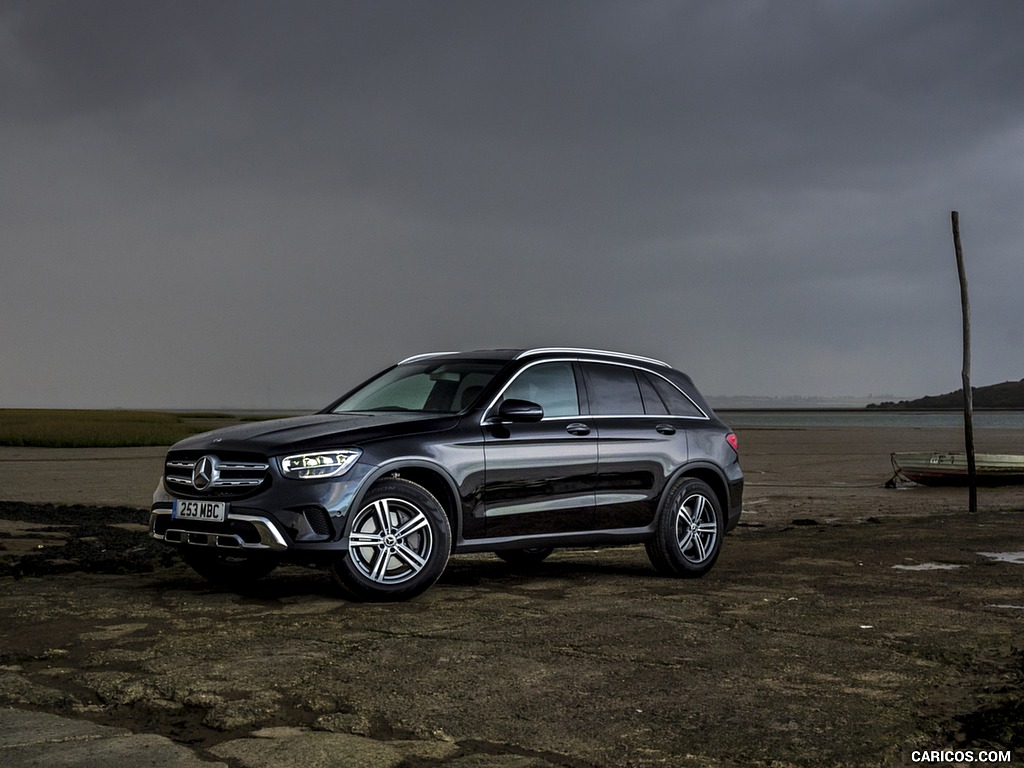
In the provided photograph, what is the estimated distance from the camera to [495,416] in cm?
848

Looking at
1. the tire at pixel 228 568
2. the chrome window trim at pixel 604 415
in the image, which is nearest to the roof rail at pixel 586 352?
the chrome window trim at pixel 604 415

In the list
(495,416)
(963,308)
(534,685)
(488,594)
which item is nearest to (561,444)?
(495,416)

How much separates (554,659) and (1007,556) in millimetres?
6533

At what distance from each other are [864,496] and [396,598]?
582 inches

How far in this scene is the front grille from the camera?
7.66 m

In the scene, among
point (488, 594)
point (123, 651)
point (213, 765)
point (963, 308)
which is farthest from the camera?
point (963, 308)

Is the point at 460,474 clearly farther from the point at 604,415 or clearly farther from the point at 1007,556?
the point at 1007,556

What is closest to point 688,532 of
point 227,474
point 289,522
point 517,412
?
point 517,412

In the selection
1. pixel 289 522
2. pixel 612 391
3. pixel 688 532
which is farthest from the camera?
pixel 688 532

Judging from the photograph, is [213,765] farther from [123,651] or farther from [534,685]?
[123,651]

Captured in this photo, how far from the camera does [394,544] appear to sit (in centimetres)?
780

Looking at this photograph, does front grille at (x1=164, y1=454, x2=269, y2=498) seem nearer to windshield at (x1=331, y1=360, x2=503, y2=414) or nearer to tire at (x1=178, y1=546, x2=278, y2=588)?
tire at (x1=178, y1=546, x2=278, y2=588)

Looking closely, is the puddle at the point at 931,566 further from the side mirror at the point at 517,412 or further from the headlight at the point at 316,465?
the headlight at the point at 316,465

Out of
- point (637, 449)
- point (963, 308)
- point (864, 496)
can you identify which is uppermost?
point (963, 308)
